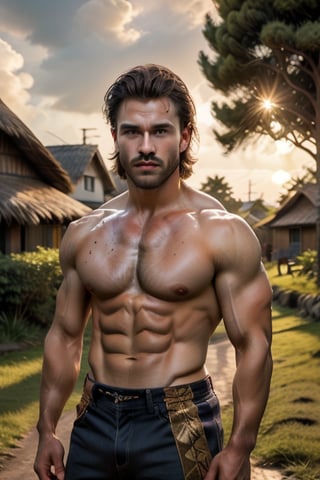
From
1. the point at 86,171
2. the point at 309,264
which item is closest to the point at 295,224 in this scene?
the point at 86,171

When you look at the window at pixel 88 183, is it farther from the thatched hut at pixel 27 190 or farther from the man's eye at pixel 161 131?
the man's eye at pixel 161 131

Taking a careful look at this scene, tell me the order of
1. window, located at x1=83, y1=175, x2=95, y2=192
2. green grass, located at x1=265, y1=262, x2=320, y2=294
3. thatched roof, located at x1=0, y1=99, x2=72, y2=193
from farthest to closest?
window, located at x1=83, y1=175, x2=95, y2=192 < thatched roof, located at x1=0, y1=99, x2=72, y2=193 < green grass, located at x1=265, y1=262, x2=320, y2=294

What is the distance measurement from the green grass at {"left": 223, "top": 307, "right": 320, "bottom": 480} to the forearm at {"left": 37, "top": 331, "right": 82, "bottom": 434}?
2461mm

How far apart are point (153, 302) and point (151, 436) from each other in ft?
1.60

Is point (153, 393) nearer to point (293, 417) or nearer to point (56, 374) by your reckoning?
point (56, 374)

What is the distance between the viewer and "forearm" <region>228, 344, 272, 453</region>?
2.09 m

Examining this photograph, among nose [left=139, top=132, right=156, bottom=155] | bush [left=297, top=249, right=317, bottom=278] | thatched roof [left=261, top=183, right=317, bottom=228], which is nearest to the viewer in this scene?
nose [left=139, top=132, right=156, bottom=155]

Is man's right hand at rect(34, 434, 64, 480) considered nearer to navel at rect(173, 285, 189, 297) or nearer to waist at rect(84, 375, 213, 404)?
waist at rect(84, 375, 213, 404)

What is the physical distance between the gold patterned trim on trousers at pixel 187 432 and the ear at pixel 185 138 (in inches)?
37.7

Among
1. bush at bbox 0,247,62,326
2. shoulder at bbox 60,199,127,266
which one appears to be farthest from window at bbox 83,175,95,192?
shoulder at bbox 60,199,127,266

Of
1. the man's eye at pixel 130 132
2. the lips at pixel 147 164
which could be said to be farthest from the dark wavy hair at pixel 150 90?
the lips at pixel 147 164

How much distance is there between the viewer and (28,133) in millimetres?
15688

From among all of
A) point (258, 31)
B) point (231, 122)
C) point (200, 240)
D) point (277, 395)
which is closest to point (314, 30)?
point (258, 31)

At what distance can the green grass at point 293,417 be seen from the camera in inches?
178
